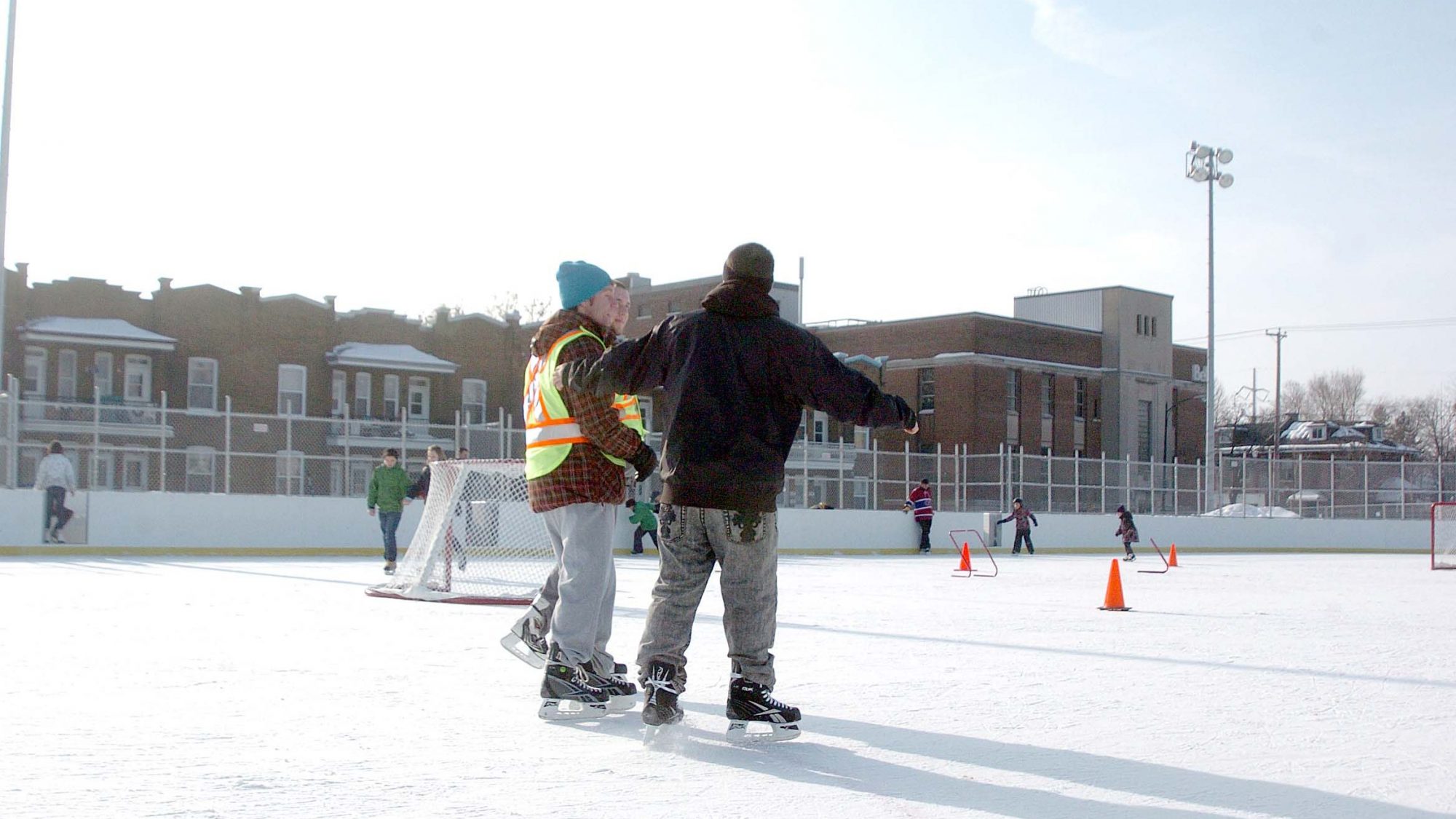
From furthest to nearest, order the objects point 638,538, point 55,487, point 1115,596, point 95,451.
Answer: point 638,538 → point 95,451 → point 55,487 → point 1115,596

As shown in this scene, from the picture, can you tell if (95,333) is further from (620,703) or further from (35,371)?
(620,703)

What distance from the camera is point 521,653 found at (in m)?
5.97

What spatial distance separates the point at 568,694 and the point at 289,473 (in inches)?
798

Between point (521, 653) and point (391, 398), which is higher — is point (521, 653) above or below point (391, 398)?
below

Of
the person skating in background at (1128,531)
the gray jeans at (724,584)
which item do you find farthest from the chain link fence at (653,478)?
the gray jeans at (724,584)

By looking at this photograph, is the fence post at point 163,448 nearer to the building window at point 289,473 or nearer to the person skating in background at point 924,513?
the building window at point 289,473

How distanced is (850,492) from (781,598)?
19585 mm

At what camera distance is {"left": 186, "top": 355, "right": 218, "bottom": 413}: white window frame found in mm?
45469

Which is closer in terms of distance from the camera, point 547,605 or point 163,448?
point 547,605

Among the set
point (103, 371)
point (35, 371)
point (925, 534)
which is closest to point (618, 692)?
point (925, 534)

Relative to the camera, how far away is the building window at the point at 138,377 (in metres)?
44.6

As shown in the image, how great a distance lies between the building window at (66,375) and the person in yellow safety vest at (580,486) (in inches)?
1707

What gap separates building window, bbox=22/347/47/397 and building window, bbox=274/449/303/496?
76.2 ft

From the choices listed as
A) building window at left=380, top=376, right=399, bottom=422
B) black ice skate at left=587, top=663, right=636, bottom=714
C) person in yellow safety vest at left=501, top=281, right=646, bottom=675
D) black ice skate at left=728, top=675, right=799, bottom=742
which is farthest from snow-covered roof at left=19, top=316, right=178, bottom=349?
A: black ice skate at left=728, top=675, right=799, bottom=742
